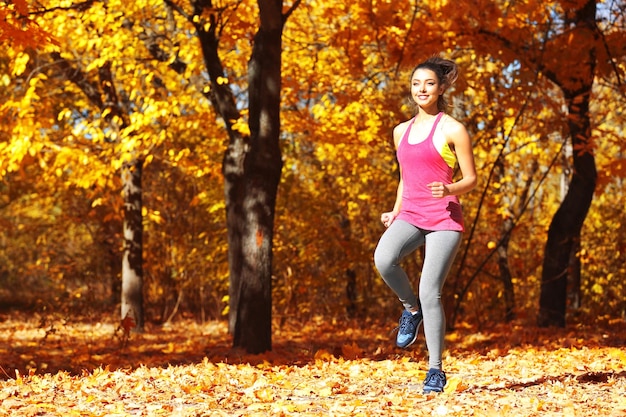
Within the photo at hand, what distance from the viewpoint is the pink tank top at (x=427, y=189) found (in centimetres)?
470

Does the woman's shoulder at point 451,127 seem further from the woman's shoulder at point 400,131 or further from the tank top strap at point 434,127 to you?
the woman's shoulder at point 400,131

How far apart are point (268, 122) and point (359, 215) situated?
7722 mm

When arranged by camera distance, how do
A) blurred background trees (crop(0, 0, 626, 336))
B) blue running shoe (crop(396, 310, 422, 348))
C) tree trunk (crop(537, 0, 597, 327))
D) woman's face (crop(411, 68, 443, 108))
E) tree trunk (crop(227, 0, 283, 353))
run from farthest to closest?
1. blurred background trees (crop(0, 0, 626, 336))
2. tree trunk (crop(537, 0, 597, 327))
3. tree trunk (crop(227, 0, 283, 353))
4. blue running shoe (crop(396, 310, 422, 348))
5. woman's face (crop(411, 68, 443, 108))

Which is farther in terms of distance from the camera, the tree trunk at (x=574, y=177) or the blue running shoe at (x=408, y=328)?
the tree trunk at (x=574, y=177)

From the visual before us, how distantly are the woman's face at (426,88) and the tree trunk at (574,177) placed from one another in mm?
6217

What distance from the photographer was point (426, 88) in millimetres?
4824

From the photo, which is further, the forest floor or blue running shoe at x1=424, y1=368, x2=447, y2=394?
blue running shoe at x1=424, y1=368, x2=447, y2=394

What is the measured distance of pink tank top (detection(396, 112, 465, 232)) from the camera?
4699 millimetres

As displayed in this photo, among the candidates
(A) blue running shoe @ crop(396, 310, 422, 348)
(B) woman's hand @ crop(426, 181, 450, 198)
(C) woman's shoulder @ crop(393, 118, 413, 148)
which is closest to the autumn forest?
(A) blue running shoe @ crop(396, 310, 422, 348)

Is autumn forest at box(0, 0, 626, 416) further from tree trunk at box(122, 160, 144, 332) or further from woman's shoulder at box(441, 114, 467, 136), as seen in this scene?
woman's shoulder at box(441, 114, 467, 136)

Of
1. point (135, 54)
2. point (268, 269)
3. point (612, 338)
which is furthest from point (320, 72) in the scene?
point (612, 338)

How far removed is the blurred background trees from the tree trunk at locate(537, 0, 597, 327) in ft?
0.54

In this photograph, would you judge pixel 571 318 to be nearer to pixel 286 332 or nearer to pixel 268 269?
pixel 286 332

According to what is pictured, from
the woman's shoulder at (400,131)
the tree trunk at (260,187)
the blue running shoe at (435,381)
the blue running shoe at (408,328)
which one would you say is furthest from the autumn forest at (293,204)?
the woman's shoulder at (400,131)
